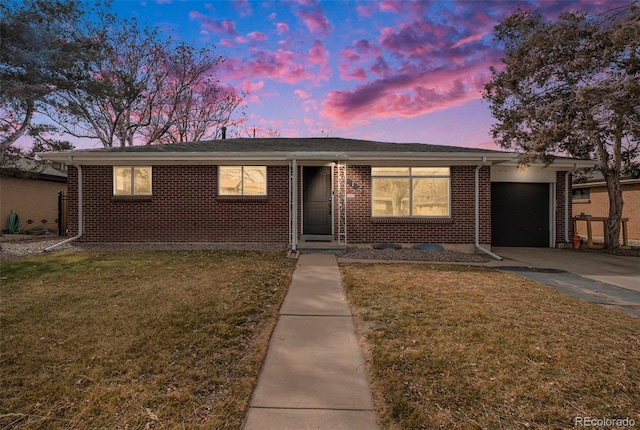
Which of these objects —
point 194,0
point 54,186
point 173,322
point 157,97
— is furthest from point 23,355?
point 157,97

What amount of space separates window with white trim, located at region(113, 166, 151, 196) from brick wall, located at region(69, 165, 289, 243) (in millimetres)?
183

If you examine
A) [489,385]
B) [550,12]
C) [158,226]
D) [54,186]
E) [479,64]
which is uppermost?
[550,12]

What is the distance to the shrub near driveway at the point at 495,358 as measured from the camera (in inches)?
91.4

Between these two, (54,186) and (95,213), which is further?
(54,186)

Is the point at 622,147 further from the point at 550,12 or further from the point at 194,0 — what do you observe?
the point at 194,0

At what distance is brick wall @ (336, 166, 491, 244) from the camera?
9.98 m

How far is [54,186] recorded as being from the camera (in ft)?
60.8

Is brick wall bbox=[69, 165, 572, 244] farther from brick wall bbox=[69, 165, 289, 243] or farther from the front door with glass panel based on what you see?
the front door with glass panel

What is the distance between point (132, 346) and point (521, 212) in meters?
12.3

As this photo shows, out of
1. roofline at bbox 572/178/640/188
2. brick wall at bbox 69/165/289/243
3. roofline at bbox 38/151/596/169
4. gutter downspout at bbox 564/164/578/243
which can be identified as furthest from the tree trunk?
brick wall at bbox 69/165/289/243

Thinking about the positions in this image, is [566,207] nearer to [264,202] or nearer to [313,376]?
[264,202]

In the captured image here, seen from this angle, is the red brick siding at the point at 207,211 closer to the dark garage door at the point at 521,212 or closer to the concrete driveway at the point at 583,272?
the concrete driveway at the point at 583,272

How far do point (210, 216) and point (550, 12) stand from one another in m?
12.9

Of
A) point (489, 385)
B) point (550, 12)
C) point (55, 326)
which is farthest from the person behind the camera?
point (550, 12)
